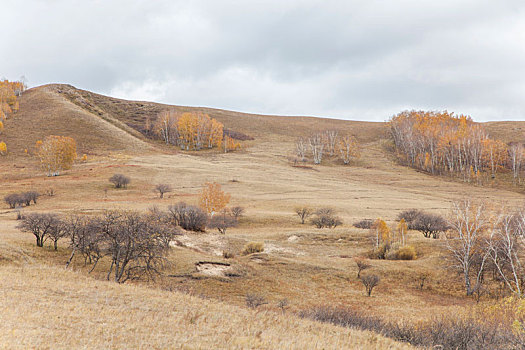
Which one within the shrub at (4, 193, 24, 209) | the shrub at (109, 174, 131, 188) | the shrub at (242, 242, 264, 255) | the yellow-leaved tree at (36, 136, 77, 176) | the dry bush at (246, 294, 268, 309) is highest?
the yellow-leaved tree at (36, 136, 77, 176)

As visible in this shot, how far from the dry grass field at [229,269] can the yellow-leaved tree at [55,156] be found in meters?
2.97

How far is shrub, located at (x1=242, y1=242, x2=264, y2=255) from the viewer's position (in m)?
33.8

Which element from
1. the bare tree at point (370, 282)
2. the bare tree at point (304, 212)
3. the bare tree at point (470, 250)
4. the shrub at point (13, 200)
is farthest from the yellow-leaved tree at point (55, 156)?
the bare tree at point (470, 250)

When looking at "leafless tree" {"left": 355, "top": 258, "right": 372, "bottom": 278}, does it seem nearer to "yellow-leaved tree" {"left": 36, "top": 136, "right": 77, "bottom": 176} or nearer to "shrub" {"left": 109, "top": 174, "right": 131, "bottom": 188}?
"shrub" {"left": 109, "top": 174, "right": 131, "bottom": 188}

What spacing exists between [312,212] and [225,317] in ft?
133

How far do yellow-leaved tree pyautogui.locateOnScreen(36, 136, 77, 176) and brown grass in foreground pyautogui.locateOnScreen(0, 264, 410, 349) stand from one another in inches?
2853

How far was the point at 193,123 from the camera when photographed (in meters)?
139

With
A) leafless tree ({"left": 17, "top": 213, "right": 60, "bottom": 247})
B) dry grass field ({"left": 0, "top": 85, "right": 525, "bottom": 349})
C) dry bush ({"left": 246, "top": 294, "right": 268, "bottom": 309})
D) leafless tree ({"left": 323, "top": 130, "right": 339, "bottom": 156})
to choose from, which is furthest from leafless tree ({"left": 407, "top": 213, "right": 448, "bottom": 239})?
leafless tree ({"left": 323, "top": 130, "right": 339, "bottom": 156})

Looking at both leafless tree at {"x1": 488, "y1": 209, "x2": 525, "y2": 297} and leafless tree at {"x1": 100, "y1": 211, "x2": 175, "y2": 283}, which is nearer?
leafless tree at {"x1": 100, "y1": 211, "x2": 175, "y2": 283}

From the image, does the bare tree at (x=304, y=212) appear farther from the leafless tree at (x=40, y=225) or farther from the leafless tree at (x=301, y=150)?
the leafless tree at (x=301, y=150)

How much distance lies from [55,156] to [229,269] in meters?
71.5

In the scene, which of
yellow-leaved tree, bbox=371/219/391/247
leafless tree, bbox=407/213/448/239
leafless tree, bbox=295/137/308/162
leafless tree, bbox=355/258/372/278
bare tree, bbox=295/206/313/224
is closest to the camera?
leafless tree, bbox=355/258/372/278

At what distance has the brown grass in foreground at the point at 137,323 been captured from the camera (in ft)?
35.2

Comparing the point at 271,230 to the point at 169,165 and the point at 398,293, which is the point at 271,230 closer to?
the point at 398,293
